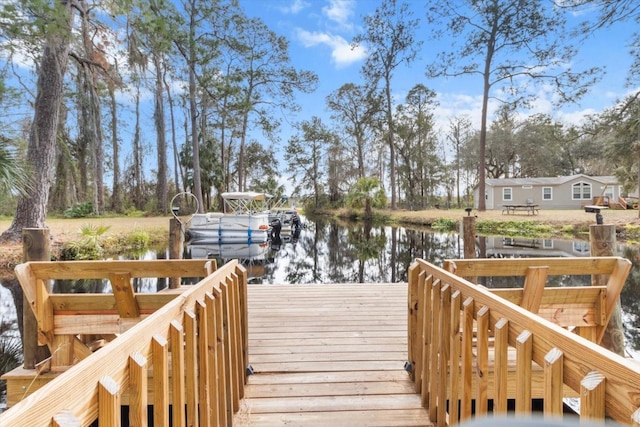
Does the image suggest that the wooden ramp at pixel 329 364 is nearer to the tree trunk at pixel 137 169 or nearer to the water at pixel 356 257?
the water at pixel 356 257

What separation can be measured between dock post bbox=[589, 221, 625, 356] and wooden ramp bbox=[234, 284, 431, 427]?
1.78 metres

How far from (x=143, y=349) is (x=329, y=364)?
1.95 metres


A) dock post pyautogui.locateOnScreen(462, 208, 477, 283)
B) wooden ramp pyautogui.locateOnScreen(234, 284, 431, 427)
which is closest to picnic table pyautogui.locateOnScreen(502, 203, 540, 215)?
dock post pyautogui.locateOnScreen(462, 208, 477, 283)

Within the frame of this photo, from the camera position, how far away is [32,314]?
265 cm

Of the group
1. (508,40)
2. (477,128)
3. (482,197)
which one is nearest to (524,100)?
(508,40)

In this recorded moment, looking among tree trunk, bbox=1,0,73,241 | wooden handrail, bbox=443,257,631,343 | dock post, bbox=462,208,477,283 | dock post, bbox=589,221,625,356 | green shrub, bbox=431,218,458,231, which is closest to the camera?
wooden handrail, bbox=443,257,631,343

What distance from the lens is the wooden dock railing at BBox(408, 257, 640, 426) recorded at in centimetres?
80

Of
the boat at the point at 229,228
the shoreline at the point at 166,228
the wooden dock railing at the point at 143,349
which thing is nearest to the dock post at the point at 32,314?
the wooden dock railing at the point at 143,349

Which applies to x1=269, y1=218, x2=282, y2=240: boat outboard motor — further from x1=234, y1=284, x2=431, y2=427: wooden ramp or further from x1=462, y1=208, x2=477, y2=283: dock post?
x1=462, y1=208, x2=477, y2=283: dock post

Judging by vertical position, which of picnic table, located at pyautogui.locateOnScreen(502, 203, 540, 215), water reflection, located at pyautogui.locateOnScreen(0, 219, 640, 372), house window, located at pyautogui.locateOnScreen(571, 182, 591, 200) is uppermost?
house window, located at pyautogui.locateOnScreen(571, 182, 591, 200)

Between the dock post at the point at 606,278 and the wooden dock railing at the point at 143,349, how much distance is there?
3167mm

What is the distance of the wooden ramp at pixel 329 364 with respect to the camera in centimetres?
214

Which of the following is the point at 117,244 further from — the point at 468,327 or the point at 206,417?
the point at 468,327

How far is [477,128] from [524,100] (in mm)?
→ 12647
